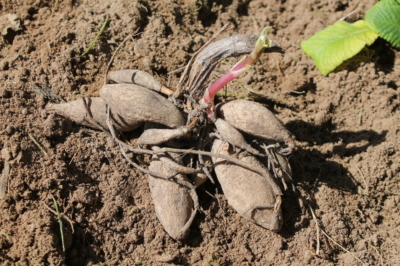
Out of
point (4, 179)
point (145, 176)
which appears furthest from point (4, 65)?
point (145, 176)

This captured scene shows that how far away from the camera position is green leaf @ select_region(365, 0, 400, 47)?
274cm

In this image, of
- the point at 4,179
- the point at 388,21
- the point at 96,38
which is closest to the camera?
the point at 4,179

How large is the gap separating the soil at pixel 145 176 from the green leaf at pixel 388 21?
0.65ft

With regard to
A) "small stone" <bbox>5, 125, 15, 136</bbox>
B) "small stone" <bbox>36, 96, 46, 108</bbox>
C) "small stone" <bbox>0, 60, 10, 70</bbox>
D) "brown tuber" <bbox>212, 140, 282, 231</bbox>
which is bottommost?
"brown tuber" <bbox>212, 140, 282, 231</bbox>

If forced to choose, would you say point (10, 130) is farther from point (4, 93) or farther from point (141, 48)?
point (141, 48)

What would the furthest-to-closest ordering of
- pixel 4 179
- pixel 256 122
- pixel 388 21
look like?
1. pixel 388 21
2. pixel 256 122
3. pixel 4 179

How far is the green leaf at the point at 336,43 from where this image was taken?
2.71 meters

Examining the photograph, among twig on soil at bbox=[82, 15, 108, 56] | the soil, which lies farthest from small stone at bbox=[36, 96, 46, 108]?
twig on soil at bbox=[82, 15, 108, 56]

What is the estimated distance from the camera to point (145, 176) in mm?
2152

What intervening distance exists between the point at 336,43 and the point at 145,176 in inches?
72.3

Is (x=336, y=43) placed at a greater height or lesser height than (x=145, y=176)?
greater

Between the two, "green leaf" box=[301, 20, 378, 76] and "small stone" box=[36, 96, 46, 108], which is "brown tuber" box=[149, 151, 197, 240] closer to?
"small stone" box=[36, 96, 46, 108]

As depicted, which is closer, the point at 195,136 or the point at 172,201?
the point at 172,201

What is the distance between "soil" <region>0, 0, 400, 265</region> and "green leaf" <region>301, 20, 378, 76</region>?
101 mm
